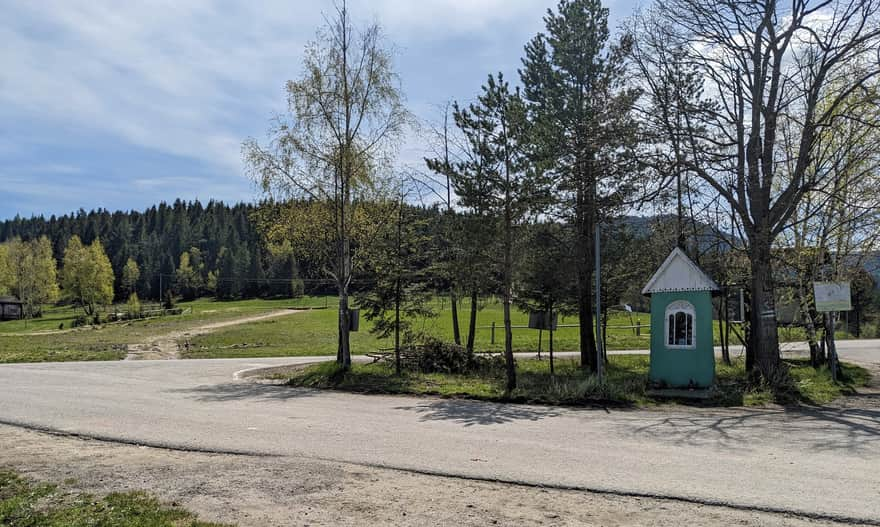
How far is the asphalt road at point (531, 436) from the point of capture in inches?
274

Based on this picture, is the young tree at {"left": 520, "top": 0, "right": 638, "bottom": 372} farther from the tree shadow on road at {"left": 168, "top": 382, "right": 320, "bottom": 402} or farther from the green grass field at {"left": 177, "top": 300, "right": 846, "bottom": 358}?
the tree shadow on road at {"left": 168, "top": 382, "right": 320, "bottom": 402}

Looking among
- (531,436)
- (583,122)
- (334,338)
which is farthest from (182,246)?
(531,436)

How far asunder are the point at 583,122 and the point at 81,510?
621 inches

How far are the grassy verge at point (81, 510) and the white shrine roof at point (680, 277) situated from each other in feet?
41.3

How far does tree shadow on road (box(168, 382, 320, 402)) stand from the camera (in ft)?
48.0

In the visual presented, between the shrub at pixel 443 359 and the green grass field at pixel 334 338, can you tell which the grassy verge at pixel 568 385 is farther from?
the green grass field at pixel 334 338

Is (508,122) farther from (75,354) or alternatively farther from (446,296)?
(75,354)

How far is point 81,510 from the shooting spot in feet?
19.8

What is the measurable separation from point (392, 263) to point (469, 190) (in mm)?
4014

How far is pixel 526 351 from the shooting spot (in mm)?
29031

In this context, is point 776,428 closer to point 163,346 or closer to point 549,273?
point 549,273

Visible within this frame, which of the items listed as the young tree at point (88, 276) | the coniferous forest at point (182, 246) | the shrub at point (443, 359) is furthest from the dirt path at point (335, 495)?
the coniferous forest at point (182, 246)

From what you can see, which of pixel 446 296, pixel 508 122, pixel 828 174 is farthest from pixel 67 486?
pixel 828 174

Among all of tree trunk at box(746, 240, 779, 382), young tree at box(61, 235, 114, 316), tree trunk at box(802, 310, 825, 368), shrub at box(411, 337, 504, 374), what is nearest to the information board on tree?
tree trunk at box(746, 240, 779, 382)
